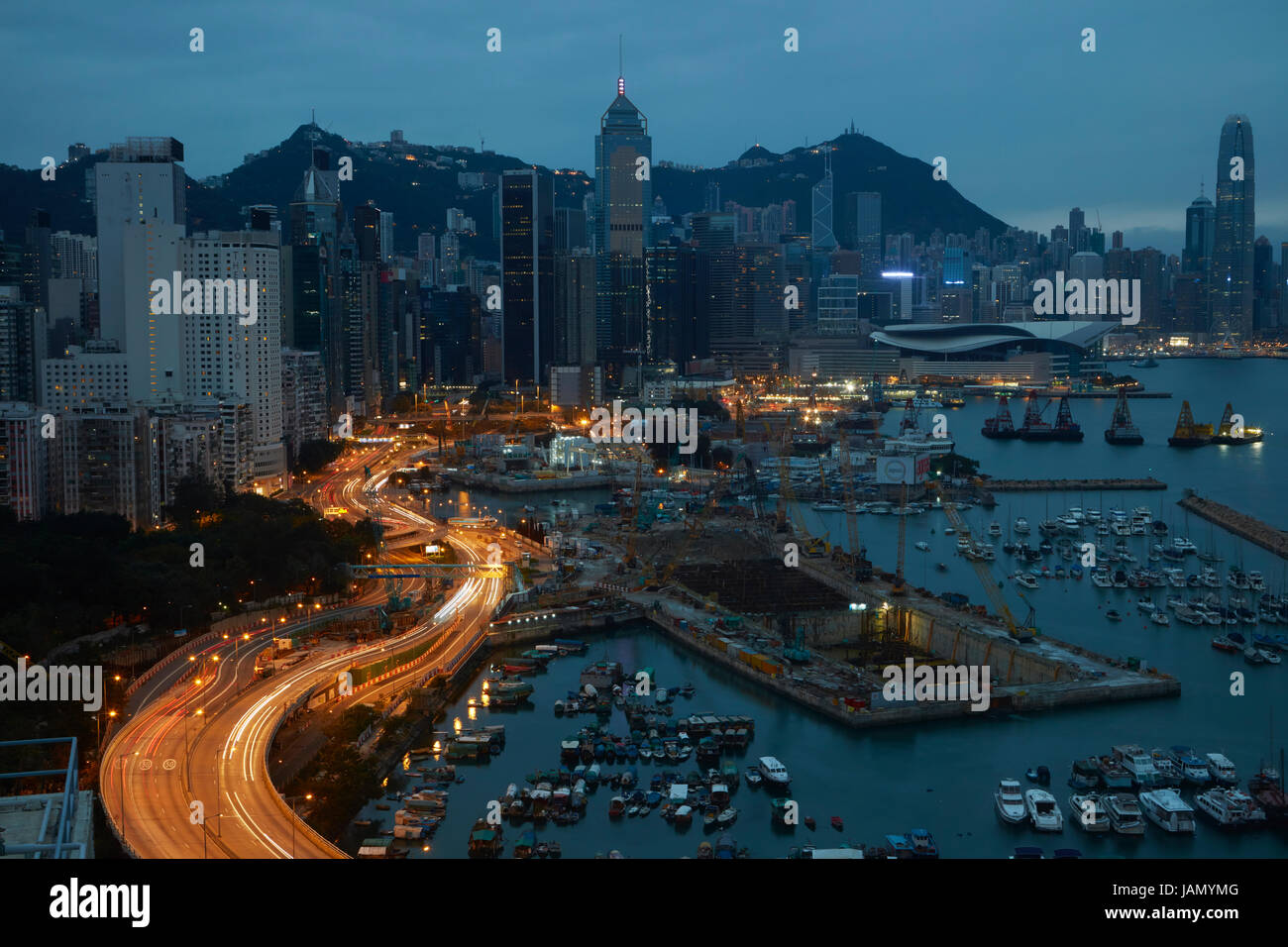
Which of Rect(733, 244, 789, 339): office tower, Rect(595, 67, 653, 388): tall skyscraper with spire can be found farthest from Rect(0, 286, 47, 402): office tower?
Rect(733, 244, 789, 339): office tower

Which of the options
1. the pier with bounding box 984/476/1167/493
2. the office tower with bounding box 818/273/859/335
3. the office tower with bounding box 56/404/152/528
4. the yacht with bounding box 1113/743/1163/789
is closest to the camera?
the yacht with bounding box 1113/743/1163/789

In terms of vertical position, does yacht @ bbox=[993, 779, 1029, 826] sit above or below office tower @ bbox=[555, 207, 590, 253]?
below

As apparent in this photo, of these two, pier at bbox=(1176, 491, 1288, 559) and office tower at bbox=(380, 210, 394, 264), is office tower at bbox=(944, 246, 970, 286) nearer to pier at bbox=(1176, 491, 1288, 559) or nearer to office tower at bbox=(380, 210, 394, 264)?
office tower at bbox=(380, 210, 394, 264)

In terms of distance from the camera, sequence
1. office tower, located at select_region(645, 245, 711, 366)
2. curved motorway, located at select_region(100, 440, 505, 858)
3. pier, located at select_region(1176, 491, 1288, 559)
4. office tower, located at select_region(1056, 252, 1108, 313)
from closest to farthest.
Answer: curved motorway, located at select_region(100, 440, 505, 858) → pier, located at select_region(1176, 491, 1288, 559) → office tower, located at select_region(645, 245, 711, 366) → office tower, located at select_region(1056, 252, 1108, 313)

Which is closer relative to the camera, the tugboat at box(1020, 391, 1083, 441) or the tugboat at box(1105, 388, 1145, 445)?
the tugboat at box(1105, 388, 1145, 445)

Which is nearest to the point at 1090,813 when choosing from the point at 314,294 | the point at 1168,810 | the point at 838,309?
the point at 1168,810
